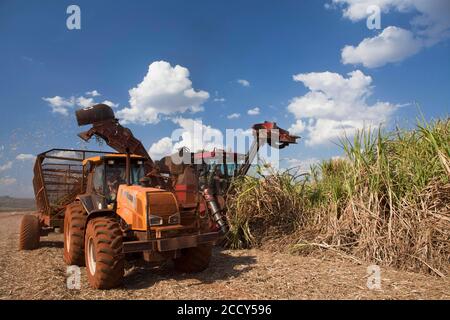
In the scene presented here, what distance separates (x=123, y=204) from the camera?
5.89 m

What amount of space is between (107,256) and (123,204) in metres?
1.05

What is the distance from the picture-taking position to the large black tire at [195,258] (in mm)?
6113

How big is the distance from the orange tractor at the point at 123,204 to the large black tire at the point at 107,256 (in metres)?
0.01

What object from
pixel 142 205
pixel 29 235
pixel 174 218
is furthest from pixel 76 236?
pixel 29 235

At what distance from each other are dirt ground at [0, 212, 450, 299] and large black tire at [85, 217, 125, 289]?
16cm

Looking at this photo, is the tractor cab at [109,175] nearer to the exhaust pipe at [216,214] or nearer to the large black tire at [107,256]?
the large black tire at [107,256]

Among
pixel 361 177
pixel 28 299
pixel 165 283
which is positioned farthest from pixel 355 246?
pixel 28 299

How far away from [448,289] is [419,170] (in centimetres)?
226

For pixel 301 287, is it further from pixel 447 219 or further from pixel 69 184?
pixel 69 184

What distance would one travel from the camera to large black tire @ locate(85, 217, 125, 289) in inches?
198

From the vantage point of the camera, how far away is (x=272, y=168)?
8.52 m

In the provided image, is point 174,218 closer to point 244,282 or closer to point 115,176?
point 244,282

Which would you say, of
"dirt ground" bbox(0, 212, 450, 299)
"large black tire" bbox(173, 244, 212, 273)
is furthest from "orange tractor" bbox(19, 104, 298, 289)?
"dirt ground" bbox(0, 212, 450, 299)

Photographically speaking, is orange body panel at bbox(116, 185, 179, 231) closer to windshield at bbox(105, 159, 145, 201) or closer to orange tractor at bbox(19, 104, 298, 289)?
orange tractor at bbox(19, 104, 298, 289)
